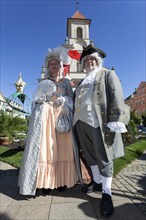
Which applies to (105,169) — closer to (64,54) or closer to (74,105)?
(74,105)

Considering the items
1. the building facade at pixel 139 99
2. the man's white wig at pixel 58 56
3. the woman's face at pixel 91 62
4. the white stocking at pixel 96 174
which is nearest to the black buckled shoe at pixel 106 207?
the white stocking at pixel 96 174

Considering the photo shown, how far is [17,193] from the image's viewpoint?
2598mm

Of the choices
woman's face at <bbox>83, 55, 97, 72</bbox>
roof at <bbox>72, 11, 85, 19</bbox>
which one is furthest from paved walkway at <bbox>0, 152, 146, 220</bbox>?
roof at <bbox>72, 11, 85, 19</bbox>

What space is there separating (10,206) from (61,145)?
91 centimetres

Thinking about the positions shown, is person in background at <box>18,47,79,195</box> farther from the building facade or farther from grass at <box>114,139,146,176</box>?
the building facade

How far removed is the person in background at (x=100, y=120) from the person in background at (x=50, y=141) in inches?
7.5

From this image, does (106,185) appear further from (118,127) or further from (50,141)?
(50,141)

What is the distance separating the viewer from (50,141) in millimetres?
2459

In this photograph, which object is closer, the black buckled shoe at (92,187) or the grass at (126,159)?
the black buckled shoe at (92,187)

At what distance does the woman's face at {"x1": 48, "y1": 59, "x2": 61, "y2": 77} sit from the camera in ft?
8.98

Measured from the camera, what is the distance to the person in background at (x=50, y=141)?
235 cm

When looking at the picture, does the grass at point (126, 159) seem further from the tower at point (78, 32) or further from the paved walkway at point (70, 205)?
the tower at point (78, 32)

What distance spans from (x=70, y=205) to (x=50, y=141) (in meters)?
0.78

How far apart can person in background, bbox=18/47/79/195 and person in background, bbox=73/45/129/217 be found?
0.63 ft
